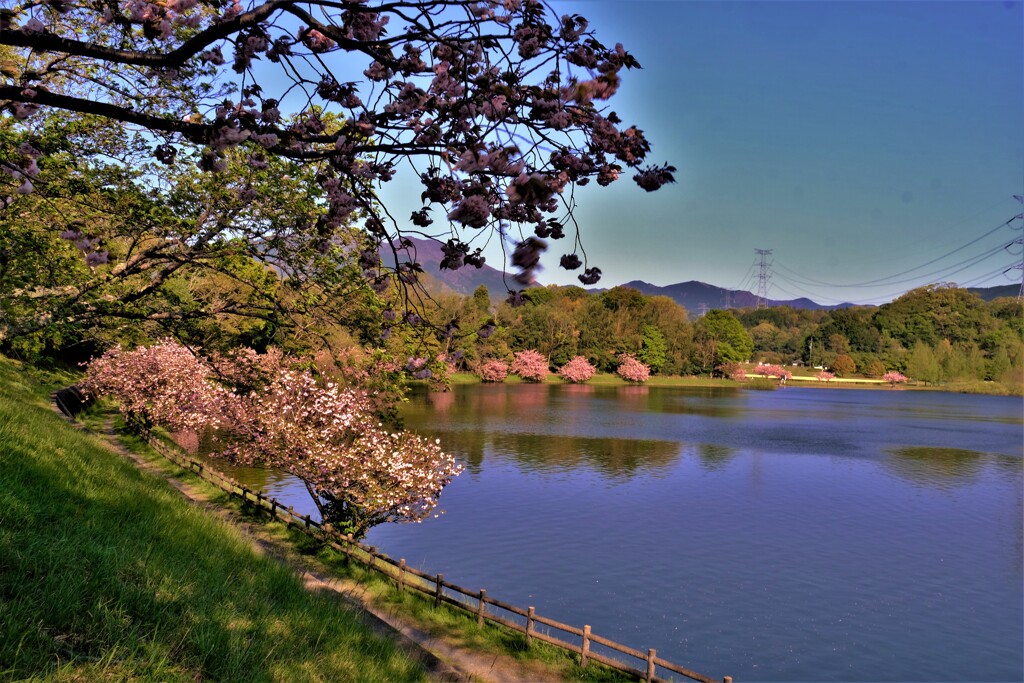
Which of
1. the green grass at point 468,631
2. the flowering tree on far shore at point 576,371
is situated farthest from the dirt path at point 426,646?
the flowering tree on far shore at point 576,371

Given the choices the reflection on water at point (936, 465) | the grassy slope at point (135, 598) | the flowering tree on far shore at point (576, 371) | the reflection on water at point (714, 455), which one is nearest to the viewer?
the grassy slope at point (135, 598)

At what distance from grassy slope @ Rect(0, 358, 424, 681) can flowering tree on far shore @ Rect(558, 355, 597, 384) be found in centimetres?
9751

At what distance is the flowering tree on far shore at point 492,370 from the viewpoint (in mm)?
98500

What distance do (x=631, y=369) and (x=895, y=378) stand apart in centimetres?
7334

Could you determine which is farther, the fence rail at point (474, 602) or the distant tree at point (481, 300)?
the distant tree at point (481, 300)

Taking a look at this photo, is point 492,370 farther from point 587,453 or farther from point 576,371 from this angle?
point 587,453

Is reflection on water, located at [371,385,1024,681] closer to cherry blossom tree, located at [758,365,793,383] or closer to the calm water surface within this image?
the calm water surface

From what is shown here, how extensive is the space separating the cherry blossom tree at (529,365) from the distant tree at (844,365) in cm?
8898

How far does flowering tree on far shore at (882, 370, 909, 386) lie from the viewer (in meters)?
147

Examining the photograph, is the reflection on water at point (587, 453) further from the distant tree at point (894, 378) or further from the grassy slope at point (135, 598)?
the distant tree at point (894, 378)

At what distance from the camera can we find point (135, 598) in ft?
20.2

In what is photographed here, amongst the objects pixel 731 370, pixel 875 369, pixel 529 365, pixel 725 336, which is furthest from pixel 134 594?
pixel 875 369

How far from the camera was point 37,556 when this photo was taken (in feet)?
19.8

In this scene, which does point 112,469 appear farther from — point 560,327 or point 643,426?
point 560,327
